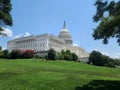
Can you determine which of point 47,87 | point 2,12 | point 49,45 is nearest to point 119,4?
point 47,87

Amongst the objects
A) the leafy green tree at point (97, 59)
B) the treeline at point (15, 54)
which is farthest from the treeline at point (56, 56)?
the leafy green tree at point (97, 59)

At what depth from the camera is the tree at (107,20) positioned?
21.5m

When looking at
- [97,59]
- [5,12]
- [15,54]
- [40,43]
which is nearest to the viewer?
[5,12]

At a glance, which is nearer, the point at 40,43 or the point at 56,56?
the point at 56,56

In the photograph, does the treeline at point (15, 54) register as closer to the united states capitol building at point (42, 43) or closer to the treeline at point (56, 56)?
the treeline at point (56, 56)

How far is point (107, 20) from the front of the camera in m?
22.8

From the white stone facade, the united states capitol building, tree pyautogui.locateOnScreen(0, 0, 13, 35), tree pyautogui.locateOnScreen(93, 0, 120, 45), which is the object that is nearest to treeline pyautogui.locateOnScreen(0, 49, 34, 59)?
the united states capitol building

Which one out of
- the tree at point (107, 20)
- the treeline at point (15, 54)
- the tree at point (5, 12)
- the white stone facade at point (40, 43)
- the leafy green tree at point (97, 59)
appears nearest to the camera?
the tree at point (107, 20)

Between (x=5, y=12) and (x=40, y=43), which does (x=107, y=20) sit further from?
(x=40, y=43)

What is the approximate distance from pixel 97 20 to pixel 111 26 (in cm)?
193

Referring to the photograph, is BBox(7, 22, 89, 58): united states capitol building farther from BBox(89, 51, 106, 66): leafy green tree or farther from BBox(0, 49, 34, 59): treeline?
BBox(0, 49, 34, 59): treeline

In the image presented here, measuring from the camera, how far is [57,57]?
113000 millimetres

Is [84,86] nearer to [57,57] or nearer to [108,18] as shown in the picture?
[108,18]

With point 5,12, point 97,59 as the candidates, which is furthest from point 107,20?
point 97,59
